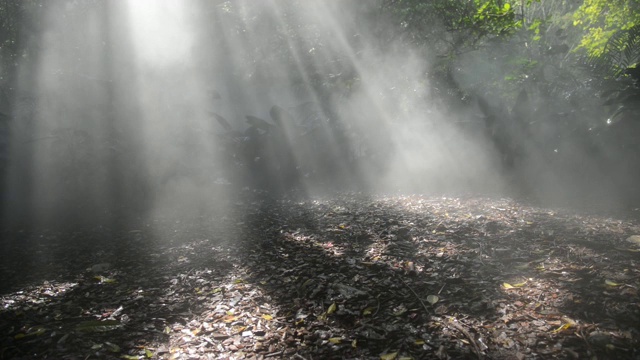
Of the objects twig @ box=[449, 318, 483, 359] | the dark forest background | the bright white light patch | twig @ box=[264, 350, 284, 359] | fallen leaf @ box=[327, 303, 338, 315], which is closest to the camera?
twig @ box=[449, 318, 483, 359]

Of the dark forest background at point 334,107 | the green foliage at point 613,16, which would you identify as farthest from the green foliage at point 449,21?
the green foliage at point 613,16

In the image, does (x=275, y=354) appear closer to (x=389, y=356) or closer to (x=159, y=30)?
(x=389, y=356)

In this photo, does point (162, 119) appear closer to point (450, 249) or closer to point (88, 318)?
point (88, 318)

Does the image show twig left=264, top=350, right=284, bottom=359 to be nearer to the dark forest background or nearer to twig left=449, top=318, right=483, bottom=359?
twig left=449, top=318, right=483, bottom=359

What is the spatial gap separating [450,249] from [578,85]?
6.13 metres

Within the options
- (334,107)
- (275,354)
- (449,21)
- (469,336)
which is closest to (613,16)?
(449,21)

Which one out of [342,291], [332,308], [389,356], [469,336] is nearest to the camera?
[389,356]

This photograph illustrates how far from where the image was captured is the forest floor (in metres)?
2.39

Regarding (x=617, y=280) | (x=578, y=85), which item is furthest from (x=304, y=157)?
(x=617, y=280)

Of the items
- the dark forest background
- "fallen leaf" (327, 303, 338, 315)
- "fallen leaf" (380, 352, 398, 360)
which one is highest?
the dark forest background

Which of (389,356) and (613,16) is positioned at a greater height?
(613,16)

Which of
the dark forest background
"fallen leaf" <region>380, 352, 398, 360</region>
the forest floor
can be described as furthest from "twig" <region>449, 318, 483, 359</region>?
the dark forest background

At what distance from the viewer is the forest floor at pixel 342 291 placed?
239 centimetres

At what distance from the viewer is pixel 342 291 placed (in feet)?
10.3
